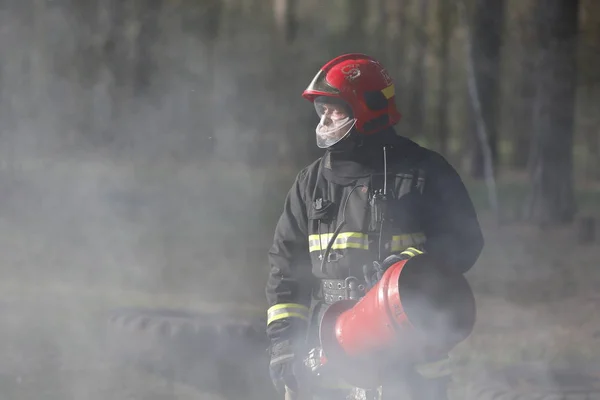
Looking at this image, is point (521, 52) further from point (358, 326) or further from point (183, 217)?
point (358, 326)

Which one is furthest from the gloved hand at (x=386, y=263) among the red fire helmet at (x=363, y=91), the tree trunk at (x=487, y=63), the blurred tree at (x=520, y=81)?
the tree trunk at (x=487, y=63)

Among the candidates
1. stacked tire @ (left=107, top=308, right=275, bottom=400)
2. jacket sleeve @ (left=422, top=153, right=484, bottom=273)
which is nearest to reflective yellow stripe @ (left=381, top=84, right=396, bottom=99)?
jacket sleeve @ (left=422, top=153, right=484, bottom=273)

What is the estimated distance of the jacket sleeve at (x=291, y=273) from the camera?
2.87m

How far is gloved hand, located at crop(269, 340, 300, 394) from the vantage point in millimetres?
2793

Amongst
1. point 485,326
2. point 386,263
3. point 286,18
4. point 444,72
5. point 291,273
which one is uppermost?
point 286,18

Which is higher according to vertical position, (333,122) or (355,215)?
(333,122)

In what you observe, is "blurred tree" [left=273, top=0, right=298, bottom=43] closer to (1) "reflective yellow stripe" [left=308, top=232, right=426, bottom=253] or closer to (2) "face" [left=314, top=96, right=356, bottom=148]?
(2) "face" [left=314, top=96, right=356, bottom=148]

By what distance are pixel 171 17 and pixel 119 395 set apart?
4036 millimetres

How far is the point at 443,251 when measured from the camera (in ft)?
8.64

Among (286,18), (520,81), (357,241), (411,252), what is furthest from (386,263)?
(286,18)

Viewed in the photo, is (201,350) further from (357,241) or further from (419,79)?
(419,79)

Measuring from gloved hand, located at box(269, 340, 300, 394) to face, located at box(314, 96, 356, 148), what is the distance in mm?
605

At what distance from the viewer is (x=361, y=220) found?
9.03ft

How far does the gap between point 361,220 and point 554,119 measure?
5.02 m
